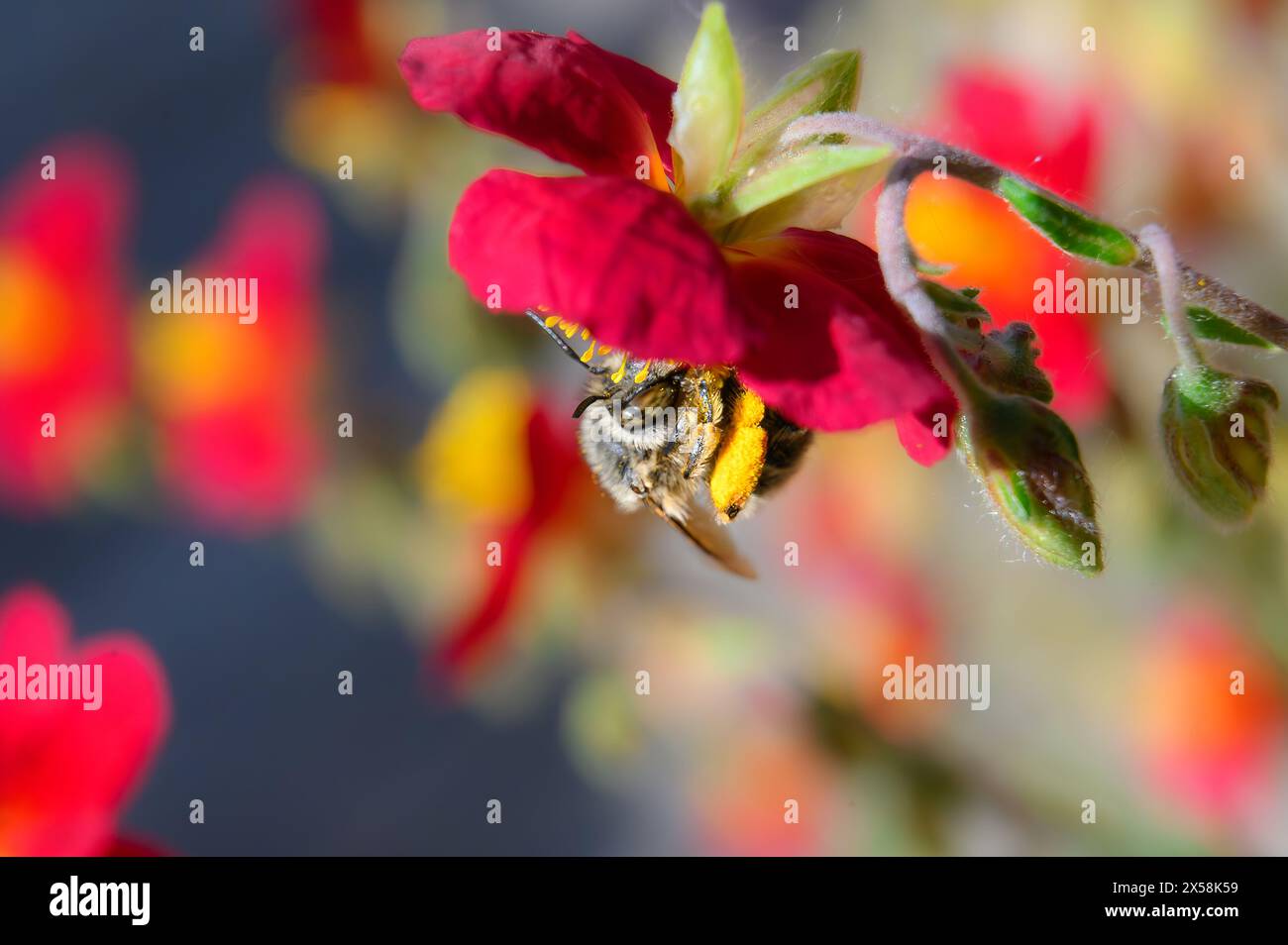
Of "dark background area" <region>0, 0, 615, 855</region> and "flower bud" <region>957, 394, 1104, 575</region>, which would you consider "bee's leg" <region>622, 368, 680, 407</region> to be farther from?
"dark background area" <region>0, 0, 615, 855</region>

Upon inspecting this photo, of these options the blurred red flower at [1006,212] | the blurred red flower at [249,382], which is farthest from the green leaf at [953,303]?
the blurred red flower at [249,382]

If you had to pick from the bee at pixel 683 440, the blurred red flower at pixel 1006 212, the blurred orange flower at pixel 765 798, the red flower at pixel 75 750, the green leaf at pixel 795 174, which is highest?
the blurred red flower at pixel 1006 212

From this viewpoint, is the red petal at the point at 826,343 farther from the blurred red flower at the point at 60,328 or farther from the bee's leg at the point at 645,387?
the blurred red flower at the point at 60,328

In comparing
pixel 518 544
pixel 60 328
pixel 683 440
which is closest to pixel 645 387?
pixel 683 440

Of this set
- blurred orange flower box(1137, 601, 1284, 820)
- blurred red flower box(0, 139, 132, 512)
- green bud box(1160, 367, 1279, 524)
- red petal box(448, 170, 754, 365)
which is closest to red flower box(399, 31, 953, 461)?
red petal box(448, 170, 754, 365)

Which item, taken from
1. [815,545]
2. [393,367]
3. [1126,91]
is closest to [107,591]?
[393,367]

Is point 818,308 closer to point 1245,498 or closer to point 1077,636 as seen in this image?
point 1245,498
